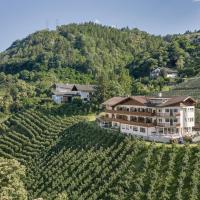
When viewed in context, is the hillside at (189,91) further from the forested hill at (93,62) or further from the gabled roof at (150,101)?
the gabled roof at (150,101)

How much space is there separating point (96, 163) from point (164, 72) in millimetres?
60334

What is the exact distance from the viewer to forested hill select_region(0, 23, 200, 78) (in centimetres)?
12294

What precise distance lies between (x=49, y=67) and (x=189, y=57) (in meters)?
50.6

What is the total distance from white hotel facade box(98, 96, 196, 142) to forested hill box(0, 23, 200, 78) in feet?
153

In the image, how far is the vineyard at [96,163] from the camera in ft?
147

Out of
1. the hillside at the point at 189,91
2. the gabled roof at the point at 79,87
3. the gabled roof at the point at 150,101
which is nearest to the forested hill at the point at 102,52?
the hillside at the point at 189,91

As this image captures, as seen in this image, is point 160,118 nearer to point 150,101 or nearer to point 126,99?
point 150,101

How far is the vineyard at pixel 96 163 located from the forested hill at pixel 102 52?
47604 millimetres

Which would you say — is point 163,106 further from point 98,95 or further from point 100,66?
point 100,66

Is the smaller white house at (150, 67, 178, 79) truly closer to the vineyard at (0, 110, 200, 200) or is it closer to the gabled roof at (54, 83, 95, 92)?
the gabled roof at (54, 83, 95, 92)

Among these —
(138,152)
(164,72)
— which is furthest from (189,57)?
(138,152)

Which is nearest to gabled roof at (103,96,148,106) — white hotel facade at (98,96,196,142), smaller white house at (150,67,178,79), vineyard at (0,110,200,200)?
white hotel facade at (98,96,196,142)

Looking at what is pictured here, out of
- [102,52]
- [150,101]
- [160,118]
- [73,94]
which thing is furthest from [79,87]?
[102,52]

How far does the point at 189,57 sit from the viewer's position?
401ft
